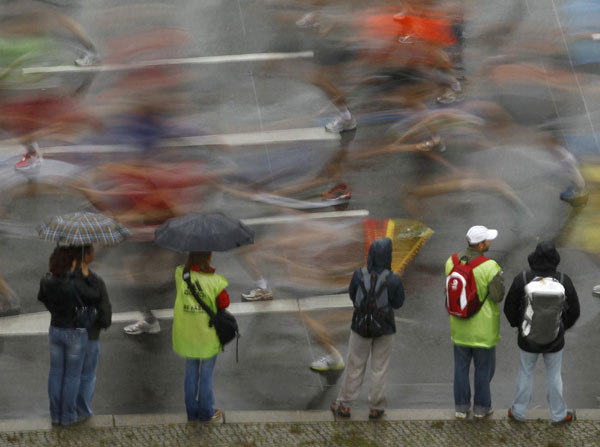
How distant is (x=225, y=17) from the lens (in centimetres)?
1833

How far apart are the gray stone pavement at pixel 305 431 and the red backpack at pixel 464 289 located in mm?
957

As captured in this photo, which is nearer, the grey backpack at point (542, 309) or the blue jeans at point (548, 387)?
the grey backpack at point (542, 309)

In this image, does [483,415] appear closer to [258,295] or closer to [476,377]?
[476,377]

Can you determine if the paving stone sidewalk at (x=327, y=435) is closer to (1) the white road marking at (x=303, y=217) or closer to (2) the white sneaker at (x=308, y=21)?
(1) the white road marking at (x=303, y=217)

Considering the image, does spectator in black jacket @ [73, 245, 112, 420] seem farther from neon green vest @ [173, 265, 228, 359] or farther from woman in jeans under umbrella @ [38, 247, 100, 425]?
neon green vest @ [173, 265, 228, 359]

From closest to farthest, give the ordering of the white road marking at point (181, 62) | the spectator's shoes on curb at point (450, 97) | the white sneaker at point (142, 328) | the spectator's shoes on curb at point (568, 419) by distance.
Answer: the spectator's shoes on curb at point (568, 419), the white sneaker at point (142, 328), the spectator's shoes on curb at point (450, 97), the white road marking at point (181, 62)

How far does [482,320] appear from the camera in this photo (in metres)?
9.52

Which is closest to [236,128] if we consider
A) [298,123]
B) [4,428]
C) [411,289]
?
[298,123]

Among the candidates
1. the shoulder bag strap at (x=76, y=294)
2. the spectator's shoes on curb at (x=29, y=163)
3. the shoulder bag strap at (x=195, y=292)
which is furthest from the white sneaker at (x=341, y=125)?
the shoulder bag strap at (x=76, y=294)

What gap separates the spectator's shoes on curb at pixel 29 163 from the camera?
14.9 metres

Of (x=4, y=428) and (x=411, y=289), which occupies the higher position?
(x=4, y=428)

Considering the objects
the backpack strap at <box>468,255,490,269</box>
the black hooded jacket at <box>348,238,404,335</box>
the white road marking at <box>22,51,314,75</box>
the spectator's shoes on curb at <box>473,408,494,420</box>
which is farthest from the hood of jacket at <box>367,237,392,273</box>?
the white road marking at <box>22,51,314,75</box>

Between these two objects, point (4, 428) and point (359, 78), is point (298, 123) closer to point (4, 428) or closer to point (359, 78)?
point (359, 78)

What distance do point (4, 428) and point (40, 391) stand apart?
3.70 ft
